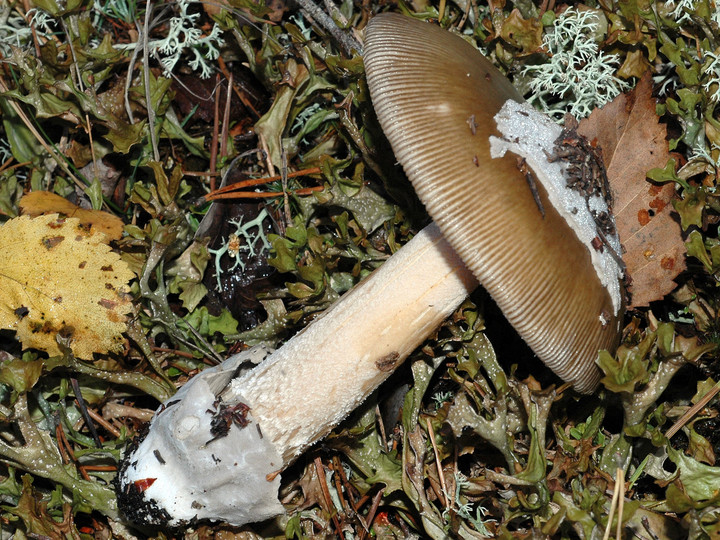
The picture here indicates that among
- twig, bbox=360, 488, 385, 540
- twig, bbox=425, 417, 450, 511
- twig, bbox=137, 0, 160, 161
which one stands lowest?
twig, bbox=360, 488, 385, 540

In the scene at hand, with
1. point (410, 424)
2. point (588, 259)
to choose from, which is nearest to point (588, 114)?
point (588, 259)

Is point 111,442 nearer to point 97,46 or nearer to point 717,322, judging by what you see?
point 97,46

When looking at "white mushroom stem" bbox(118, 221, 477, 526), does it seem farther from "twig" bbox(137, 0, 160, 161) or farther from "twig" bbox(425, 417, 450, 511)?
"twig" bbox(137, 0, 160, 161)

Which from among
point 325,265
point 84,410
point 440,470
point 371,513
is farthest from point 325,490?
point 84,410

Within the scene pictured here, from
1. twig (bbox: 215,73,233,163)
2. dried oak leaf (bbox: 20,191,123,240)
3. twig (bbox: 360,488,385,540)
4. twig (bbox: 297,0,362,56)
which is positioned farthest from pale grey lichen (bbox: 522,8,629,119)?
dried oak leaf (bbox: 20,191,123,240)

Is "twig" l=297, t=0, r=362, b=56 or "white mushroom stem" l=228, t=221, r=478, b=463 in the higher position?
"twig" l=297, t=0, r=362, b=56

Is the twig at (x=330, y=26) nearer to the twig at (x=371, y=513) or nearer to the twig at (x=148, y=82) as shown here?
the twig at (x=148, y=82)
